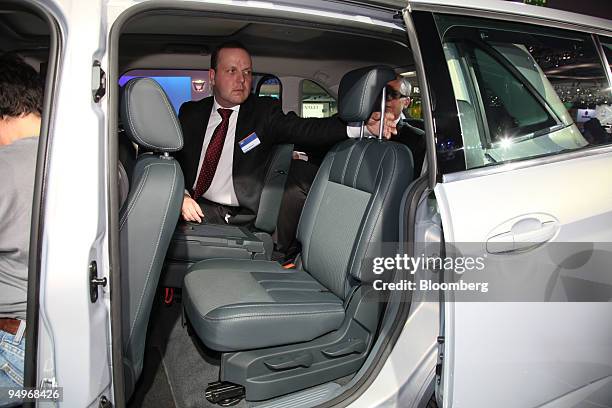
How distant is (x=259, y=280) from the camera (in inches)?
85.7

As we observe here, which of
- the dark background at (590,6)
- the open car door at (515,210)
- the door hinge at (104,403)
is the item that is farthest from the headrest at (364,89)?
the dark background at (590,6)

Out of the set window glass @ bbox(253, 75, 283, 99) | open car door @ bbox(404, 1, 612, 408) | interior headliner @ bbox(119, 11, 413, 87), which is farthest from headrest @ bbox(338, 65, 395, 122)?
window glass @ bbox(253, 75, 283, 99)

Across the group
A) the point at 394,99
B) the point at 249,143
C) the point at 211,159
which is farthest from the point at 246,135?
the point at 394,99

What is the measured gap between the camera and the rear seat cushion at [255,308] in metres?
1.79

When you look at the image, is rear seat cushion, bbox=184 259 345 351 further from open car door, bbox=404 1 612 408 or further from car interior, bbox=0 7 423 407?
open car door, bbox=404 1 612 408

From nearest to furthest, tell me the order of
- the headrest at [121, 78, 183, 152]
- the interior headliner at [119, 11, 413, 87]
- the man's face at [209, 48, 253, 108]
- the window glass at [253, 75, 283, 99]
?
the headrest at [121, 78, 183, 152], the interior headliner at [119, 11, 413, 87], the man's face at [209, 48, 253, 108], the window glass at [253, 75, 283, 99]

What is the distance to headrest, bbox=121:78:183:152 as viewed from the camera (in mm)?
1555

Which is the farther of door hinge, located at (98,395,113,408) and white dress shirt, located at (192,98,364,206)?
white dress shirt, located at (192,98,364,206)

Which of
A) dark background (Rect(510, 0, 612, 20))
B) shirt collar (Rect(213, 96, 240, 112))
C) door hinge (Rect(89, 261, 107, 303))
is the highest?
dark background (Rect(510, 0, 612, 20))

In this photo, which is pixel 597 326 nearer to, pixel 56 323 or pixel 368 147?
pixel 368 147

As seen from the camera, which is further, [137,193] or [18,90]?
[137,193]

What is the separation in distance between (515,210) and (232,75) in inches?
80.2

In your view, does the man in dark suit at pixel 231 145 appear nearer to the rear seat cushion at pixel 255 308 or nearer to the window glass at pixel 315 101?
the window glass at pixel 315 101

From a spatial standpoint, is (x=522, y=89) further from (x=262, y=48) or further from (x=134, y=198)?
(x=262, y=48)
